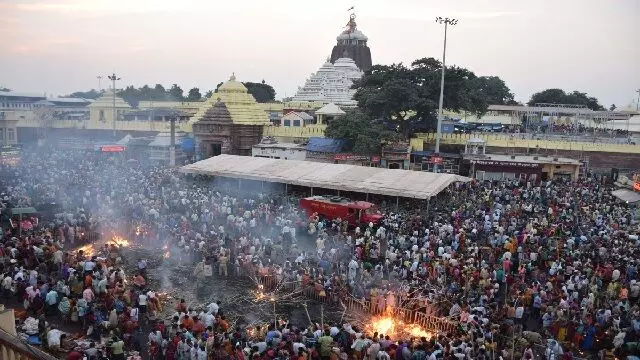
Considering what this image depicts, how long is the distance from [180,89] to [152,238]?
74.6 meters

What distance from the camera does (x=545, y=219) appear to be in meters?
21.1

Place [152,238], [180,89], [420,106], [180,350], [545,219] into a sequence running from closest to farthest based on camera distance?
[180,350]
[152,238]
[545,219]
[420,106]
[180,89]

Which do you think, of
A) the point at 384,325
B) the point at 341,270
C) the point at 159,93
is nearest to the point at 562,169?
the point at 341,270

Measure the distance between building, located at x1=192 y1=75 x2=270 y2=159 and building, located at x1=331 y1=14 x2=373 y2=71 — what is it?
41816 millimetres

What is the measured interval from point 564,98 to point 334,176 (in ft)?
208

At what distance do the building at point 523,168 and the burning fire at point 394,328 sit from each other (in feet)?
64.2

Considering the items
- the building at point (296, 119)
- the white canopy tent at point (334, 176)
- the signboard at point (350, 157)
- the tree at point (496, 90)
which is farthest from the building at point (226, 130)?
the tree at point (496, 90)

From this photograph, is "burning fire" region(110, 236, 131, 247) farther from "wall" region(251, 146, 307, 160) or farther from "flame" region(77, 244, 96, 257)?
"wall" region(251, 146, 307, 160)

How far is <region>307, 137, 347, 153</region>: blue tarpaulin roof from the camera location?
3359 cm

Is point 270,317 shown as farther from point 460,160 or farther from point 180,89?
point 180,89

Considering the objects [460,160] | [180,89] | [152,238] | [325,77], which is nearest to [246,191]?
[152,238]

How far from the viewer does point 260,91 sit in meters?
79.2

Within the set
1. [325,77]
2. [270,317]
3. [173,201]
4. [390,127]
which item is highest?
[325,77]

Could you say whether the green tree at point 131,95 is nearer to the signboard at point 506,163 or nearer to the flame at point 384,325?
the signboard at point 506,163
